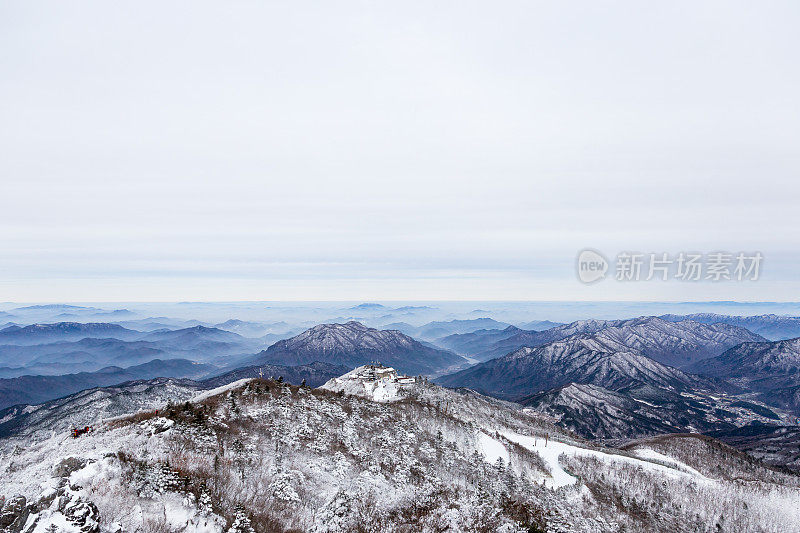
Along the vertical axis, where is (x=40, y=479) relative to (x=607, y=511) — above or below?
above

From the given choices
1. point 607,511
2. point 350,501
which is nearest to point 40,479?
point 350,501

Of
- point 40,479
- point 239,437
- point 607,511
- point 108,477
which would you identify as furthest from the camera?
point 607,511

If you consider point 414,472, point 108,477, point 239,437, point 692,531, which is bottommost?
point 692,531

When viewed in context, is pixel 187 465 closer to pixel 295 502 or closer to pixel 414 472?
pixel 295 502

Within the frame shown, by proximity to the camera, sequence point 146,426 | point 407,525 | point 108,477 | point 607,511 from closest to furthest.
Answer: point 108,477 → point 407,525 → point 146,426 → point 607,511

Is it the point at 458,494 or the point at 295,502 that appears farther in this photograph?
the point at 458,494

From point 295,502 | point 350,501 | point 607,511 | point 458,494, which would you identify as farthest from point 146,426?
point 607,511

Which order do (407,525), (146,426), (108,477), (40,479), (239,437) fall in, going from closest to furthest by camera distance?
(40,479), (108,477), (407,525), (146,426), (239,437)

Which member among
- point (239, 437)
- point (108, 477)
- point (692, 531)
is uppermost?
point (108, 477)

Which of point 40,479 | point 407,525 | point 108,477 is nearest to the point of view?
point 40,479

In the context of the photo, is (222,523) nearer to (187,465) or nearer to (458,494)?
(187,465)
